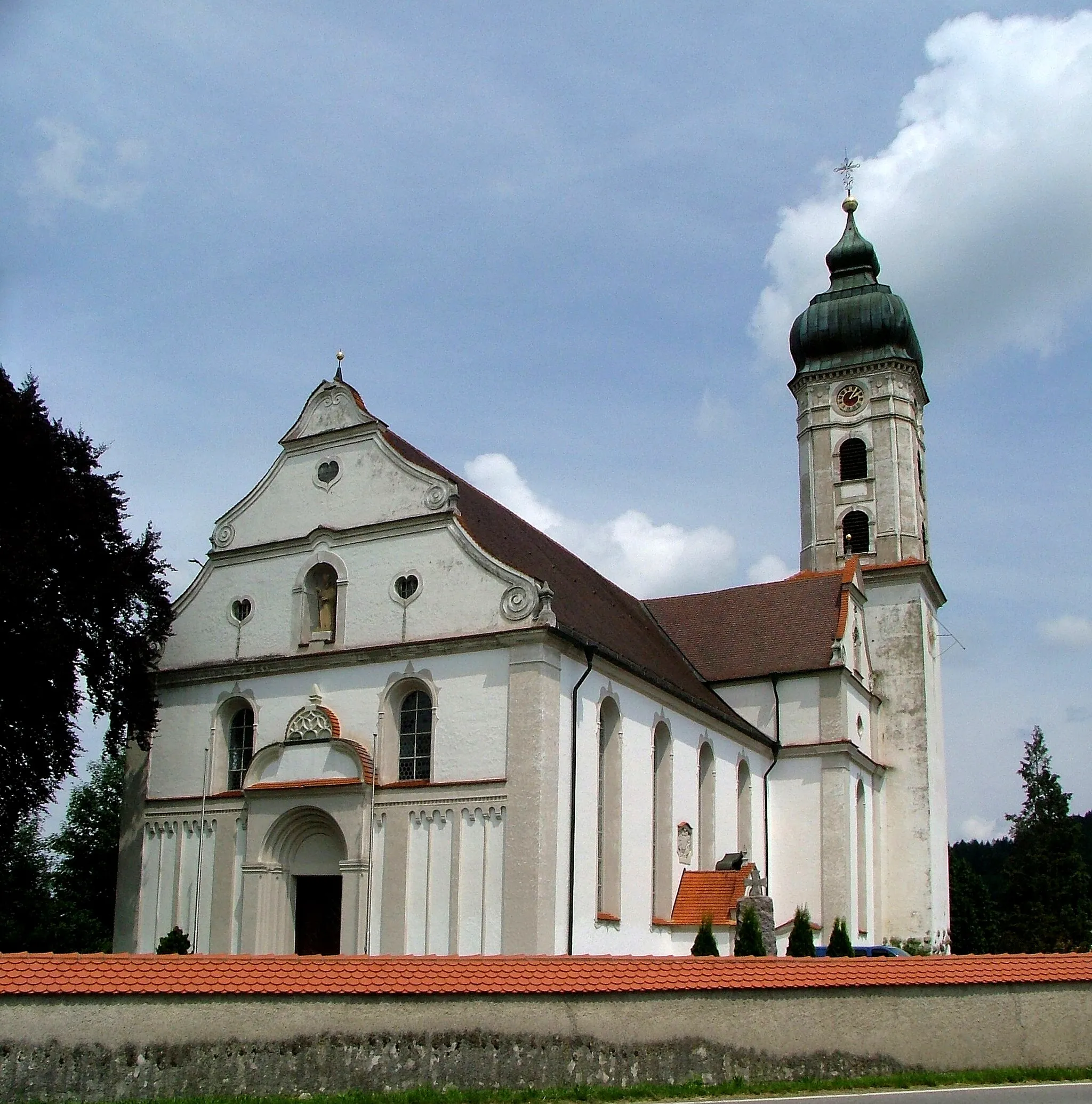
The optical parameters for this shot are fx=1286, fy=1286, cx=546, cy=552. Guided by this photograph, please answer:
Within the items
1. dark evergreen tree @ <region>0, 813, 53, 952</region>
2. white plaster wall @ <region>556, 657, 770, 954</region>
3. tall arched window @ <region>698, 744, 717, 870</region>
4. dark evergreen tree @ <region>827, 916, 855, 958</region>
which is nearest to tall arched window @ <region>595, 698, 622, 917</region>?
white plaster wall @ <region>556, 657, 770, 954</region>

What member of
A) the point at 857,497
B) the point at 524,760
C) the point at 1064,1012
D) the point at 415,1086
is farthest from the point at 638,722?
the point at 857,497

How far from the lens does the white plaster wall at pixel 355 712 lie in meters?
23.3

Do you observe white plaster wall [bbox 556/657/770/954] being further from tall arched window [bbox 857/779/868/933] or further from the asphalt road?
the asphalt road

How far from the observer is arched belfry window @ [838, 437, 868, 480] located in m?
42.1

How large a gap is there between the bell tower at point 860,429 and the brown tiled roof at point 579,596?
28.2 ft

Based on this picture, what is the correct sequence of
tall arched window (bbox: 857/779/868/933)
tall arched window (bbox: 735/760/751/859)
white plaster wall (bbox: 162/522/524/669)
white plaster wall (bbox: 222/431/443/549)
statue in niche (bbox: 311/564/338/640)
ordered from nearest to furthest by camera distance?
white plaster wall (bbox: 162/522/524/669), white plaster wall (bbox: 222/431/443/549), statue in niche (bbox: 311/564/338/640), tall arched window (bbox: 735/760/751/859), tall arched window (bbox: 857/779/868/933)

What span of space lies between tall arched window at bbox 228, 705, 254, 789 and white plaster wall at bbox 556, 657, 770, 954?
698cm

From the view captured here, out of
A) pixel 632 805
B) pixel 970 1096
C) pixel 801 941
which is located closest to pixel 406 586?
pixel 632 805

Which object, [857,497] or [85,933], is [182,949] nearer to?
[85,933]

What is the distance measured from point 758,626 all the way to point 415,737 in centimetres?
1559

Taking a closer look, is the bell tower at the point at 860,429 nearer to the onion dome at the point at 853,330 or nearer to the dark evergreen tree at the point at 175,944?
the onion dome at the point at 853,330

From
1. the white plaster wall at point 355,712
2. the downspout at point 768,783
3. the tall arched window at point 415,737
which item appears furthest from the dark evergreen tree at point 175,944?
the downspout at point 768,783

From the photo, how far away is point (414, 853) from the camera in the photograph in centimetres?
2322

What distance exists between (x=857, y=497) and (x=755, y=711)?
10.2m
